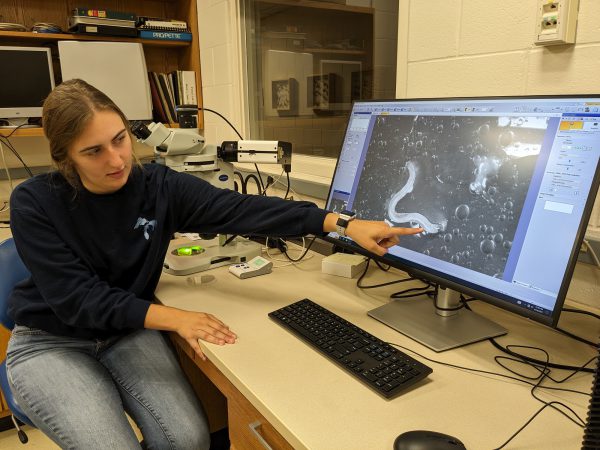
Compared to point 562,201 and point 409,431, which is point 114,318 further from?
point 562,201

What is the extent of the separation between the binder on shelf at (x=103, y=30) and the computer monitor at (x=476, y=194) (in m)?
1.69

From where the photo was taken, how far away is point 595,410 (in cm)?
52

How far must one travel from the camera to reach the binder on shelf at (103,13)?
2215 mm

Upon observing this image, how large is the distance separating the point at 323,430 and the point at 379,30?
4.72ft

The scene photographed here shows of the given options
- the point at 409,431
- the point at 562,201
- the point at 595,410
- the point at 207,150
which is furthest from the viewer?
the point at 207,150

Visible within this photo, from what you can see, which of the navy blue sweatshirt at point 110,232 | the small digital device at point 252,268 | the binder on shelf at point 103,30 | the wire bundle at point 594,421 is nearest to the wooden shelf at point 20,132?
the binder on shelf at point 103,30

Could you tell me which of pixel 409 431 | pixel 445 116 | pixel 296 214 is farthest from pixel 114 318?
pixel 445 116

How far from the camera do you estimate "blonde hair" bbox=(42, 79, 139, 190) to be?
3.53 feet

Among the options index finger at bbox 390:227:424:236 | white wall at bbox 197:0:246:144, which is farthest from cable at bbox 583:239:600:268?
white wall at bbox 197:0:246:144

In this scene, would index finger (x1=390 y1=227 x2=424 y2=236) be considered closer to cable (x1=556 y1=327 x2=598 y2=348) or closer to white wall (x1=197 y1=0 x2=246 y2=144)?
cable (x1=556 y1=327 x2=598 y2=348)

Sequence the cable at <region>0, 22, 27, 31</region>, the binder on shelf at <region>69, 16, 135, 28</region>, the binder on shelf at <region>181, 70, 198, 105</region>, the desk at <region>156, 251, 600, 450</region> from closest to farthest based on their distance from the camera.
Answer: the desk at <region>156, 251, 600, 450</region>, the cable at <region>0, 22, 27, 31</region>, the binder on shelf at <region>69, 16, 135, 28</region>, the binder on shelf at <region>181, 70, 198, 105</region>

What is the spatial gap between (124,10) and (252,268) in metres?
1.93

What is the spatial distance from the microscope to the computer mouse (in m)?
0.89

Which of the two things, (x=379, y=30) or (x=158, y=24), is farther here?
(x=158, y=24)
